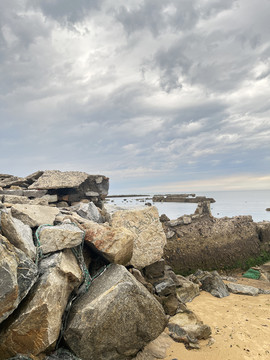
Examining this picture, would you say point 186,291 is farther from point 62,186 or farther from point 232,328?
point 62,186

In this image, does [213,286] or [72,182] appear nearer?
[213,286]

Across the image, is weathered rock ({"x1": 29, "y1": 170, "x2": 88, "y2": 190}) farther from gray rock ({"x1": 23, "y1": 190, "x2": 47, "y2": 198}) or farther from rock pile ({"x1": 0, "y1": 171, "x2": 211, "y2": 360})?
rock pile ({"x1": 0, "y1": 171, "x2": 211, "y2": 360})

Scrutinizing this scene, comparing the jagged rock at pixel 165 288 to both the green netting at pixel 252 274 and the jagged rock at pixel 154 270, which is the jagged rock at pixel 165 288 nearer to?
the jagged rock at pixel 154 270

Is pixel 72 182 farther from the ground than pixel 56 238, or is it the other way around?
pixel 72 182

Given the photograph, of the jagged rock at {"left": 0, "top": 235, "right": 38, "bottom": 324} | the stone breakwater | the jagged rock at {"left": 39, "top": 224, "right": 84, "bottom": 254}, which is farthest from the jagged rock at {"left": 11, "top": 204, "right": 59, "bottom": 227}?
the jagged rock at {"left": 0, "top": 235, "right": 38, "bottom": 324}

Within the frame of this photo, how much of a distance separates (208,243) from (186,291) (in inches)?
176

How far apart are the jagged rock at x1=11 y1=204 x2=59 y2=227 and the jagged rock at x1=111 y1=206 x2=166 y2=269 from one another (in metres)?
2.05

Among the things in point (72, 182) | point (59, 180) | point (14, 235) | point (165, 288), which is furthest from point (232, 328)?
point (59, 180)

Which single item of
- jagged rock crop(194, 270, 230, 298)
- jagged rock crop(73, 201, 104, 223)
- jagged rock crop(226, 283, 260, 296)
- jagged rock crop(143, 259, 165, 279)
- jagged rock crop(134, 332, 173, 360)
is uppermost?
jagged rock crop(73, 201, 104, 223)

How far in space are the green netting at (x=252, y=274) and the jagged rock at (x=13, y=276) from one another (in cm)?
1118

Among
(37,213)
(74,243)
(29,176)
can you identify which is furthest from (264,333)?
(29,176)

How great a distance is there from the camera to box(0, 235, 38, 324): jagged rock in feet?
10.8

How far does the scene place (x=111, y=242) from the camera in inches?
201

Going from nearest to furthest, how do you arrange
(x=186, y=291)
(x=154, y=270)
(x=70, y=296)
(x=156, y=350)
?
(x=70, y=296)
(x=156, y=350)
(x=154, y=270)
(x=186, y=291)
